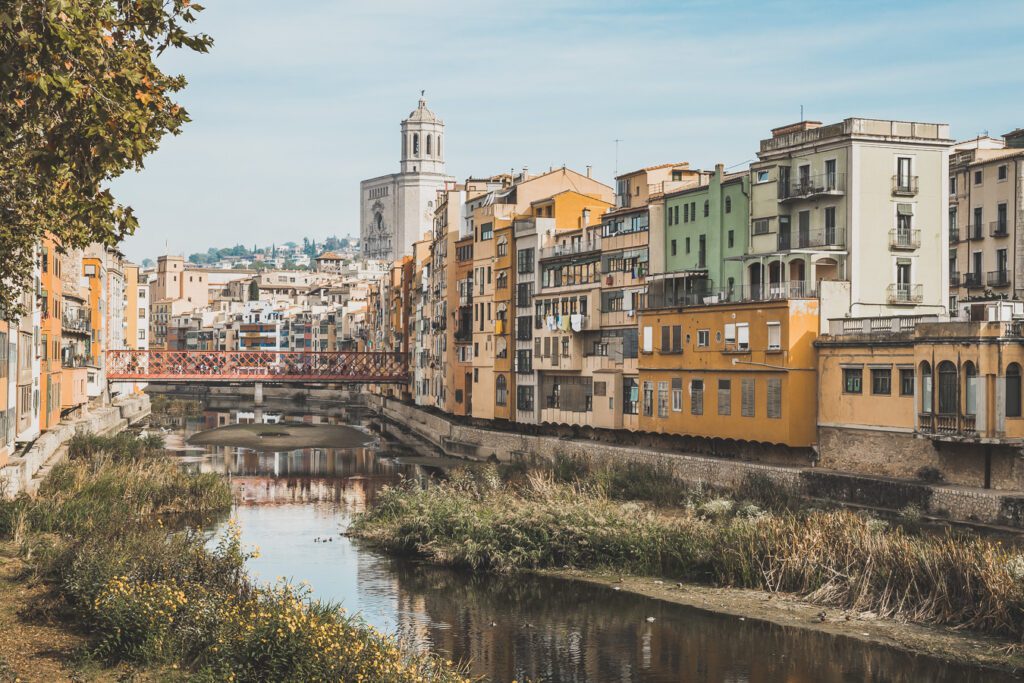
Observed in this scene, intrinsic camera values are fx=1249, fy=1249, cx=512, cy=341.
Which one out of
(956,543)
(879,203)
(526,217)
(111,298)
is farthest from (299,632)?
(111,298)

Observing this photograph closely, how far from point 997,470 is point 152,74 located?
98.7 ft

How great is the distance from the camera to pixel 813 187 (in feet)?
160

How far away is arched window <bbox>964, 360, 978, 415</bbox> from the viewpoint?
37.5 metres

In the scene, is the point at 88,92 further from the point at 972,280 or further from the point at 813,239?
the point at 972,280

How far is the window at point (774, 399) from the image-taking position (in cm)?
4581

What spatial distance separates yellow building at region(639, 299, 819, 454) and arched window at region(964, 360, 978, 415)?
8168 mm

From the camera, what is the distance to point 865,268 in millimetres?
47656

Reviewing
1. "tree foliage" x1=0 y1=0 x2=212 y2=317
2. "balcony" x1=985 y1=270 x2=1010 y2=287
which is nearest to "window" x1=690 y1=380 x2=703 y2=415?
"balcony" x1=985 y1=270 x2=1010 y2=287

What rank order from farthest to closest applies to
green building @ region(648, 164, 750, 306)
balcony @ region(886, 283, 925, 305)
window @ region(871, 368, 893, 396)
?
green building @ region(648, 164, 750, 306), balcony @ region(886, 283, 925, 305), window @ region(871, 368, 893, 396)

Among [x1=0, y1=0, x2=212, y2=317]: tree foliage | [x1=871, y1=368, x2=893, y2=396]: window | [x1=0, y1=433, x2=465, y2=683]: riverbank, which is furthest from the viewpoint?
[x1=871, y1=368, x2=893, y2=396]: window

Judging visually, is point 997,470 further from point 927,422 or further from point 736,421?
point 736,421

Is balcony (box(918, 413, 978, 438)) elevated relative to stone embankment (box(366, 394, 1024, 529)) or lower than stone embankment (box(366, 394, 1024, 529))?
elevated

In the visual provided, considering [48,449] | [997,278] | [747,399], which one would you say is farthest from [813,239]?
[48,449]

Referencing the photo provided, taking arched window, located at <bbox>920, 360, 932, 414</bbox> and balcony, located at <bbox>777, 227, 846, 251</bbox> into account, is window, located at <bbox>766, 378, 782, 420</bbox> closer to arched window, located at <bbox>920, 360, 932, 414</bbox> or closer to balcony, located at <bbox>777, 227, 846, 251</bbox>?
balcony, located at <bbox>777, 227, 846, 251</bbox>
